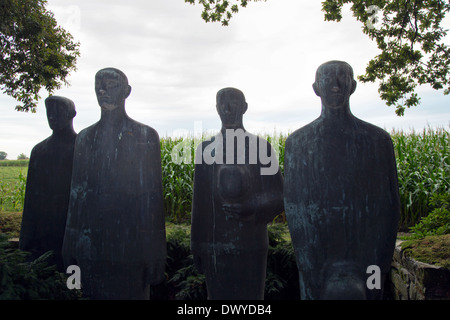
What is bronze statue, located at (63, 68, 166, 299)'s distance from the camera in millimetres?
3031

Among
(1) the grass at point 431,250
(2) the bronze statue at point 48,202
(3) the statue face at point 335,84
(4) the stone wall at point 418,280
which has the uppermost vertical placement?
(3) the statue face at point 335,84

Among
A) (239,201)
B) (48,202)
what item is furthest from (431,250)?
(48,202)

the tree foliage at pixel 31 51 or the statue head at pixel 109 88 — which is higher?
the tree foliage at pixel 31 51

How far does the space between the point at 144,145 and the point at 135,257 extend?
868 millimetres

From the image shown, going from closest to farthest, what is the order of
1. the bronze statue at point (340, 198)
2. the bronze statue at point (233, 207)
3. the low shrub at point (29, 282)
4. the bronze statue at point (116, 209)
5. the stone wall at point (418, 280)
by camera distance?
the bronze statue at point (340, 198), the low shrub at point (29, 282), the bronze statue at point (116, 209), the bronze statue at point (233, 207), the stone wall at point (418, 280)

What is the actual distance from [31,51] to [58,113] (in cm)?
389

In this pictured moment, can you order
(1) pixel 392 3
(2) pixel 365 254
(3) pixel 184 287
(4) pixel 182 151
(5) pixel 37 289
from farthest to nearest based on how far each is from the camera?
Answer: (4) pixel 182 151, (1) pixel 392 3, (3) pixel 184 287, (5) pixel 37 289, (2) pixel 365 254

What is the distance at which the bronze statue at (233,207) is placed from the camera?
313cm

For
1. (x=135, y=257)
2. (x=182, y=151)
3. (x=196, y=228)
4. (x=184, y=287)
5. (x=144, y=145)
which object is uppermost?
(x=182, y=151)

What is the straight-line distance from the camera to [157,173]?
10.4 ft

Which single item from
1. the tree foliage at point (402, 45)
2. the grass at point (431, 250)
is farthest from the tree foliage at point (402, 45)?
the grass at point (431, 250)

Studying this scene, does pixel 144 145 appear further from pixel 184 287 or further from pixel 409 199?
pixel 409 199

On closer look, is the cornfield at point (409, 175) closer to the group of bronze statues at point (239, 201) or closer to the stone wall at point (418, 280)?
the stone wall at point (418, 280)
